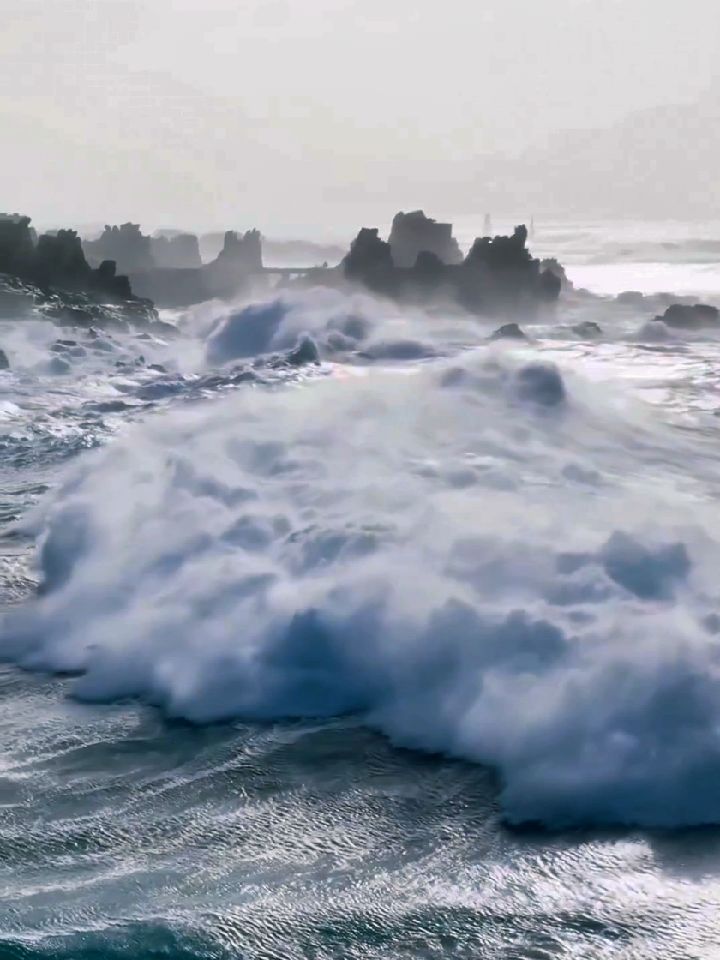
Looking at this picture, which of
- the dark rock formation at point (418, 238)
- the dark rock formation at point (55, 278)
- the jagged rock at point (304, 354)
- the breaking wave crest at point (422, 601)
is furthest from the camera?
the dark rock formation at point (418, 238)

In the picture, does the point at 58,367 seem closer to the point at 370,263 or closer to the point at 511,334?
the point at 511,334

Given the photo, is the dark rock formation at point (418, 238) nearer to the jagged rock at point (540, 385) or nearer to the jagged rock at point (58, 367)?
the jagged rock at point (58, 367)

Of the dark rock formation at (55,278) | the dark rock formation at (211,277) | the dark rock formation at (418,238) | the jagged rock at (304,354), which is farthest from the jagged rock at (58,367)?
the dark rock formation at (211,277)

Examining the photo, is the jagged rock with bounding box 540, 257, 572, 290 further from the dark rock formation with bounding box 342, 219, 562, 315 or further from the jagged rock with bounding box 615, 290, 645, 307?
the dark rock formation with bounding box 342, 219, 562, 315

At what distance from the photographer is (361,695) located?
762 centimetres

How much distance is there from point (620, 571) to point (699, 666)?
142 centimetres

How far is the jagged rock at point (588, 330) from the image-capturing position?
39062 millimetres

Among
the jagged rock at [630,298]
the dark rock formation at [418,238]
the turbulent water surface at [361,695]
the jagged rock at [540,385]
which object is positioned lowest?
the turbulent water surface at [361,695]

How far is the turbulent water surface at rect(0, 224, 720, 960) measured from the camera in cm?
509

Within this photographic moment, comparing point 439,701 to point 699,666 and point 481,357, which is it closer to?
point 699,666

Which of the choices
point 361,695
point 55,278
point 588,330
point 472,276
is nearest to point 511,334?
point 588,330

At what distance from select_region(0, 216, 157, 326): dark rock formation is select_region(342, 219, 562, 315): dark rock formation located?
34.9 feet

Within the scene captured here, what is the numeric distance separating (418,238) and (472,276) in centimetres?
790

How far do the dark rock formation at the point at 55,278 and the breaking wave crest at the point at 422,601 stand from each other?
106 ft
